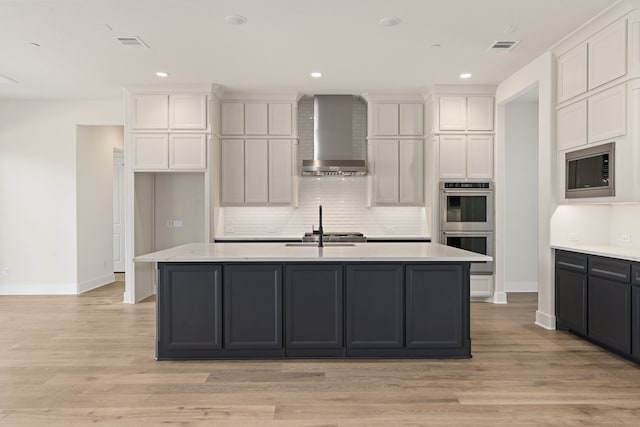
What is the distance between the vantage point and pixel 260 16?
385 centimetres

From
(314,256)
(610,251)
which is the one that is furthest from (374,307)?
(610,251)

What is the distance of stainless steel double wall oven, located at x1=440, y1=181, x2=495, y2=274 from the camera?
6.09m

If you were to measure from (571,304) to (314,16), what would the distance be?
12.5ft

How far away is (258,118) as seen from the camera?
252 inches

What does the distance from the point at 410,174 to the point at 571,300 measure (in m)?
2.83

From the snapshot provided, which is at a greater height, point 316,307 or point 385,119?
point 385,119

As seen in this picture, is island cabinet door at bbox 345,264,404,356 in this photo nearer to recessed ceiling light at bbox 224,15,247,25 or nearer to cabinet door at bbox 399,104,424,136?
recessed ceiling light at bbox 224,15,247,25

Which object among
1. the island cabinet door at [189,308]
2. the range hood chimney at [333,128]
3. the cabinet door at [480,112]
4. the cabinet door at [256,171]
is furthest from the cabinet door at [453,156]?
the island cabinet door at [189,308]

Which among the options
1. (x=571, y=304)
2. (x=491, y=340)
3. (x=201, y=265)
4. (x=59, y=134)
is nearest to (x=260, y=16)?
(x=201, y=265)

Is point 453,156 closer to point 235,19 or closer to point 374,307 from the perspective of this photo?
point 374,307

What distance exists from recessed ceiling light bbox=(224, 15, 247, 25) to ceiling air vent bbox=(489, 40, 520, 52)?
2.64 meters

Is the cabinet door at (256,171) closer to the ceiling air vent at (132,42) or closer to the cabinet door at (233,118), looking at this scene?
the cabinet door at (233,118)

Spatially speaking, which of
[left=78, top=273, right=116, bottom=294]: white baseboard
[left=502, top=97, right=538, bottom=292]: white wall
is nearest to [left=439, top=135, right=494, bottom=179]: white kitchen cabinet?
[left=502, top=97, right=538, bottom=292]: white wall

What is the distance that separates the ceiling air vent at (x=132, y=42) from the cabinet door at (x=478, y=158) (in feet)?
14.5
